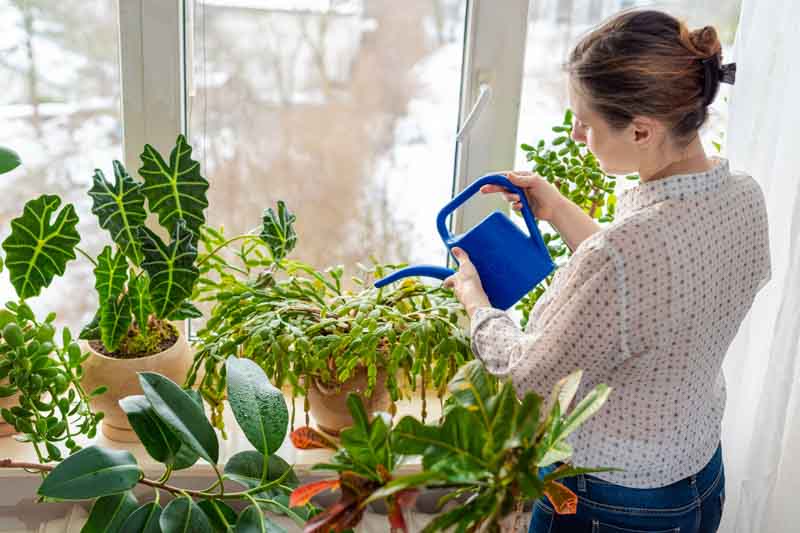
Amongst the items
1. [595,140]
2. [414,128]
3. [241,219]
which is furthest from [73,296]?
[595,140]

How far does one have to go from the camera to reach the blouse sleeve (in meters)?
1.13

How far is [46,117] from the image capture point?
1.77m

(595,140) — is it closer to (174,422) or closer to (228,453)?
(174,422)

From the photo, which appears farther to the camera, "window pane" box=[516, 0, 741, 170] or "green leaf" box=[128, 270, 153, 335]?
"window pane" box=[516, 0, 741, 170]

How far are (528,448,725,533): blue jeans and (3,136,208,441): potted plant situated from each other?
→ 0.77 metres

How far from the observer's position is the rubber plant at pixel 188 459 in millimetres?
1181

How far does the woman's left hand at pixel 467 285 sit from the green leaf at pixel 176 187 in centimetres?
47

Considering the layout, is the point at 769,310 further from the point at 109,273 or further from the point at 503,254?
the point at 109,273

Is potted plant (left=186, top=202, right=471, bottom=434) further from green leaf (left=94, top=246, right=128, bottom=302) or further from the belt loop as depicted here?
the belt loop

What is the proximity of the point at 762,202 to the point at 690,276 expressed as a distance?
0.69 feet

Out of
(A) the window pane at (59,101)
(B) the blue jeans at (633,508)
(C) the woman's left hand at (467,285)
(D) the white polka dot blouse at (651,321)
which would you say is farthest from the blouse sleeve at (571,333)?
(A) the window pane at (59,101)

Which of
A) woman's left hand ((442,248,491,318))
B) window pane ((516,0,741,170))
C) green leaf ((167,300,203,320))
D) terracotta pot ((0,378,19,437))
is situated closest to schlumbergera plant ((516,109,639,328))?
window pane ((516,0,741,170))

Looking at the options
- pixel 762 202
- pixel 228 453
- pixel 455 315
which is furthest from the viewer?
pixel 228 453

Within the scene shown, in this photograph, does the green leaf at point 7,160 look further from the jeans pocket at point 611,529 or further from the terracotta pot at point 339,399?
the jeans pocket at point 611,529
